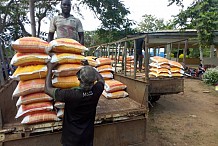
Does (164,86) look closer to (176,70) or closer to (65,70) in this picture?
(176,70)

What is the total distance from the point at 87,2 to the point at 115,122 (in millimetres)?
9970

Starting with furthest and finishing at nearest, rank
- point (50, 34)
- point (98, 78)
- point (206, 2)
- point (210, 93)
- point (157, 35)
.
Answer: point (157, 35), point (206, 2), point (210, 93), point (50, 34), point (98, 78)

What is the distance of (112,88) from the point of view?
3094mm

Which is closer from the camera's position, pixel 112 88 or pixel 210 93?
pixel 112 88

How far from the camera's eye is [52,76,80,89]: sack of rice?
2.21 metres

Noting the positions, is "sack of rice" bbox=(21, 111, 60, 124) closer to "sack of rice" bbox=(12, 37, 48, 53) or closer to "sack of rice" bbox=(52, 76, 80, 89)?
"sack of rice" bbox=(52, 76, 80, 89)

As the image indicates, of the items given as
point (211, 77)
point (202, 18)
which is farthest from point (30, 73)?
point (202, 18)

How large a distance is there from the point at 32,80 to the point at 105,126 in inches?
38.8

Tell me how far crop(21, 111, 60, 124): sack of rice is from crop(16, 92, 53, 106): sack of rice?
146mm

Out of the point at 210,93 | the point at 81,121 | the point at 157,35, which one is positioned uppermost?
the point at 157,35

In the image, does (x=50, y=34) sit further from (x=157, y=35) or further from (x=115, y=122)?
(x=157, y=35)

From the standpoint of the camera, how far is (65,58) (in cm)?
223

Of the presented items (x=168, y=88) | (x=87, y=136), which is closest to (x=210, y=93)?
(x=168, y=88)

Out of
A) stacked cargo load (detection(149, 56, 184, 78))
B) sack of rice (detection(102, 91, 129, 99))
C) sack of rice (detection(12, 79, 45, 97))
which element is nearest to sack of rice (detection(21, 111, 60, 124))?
sack of rice (detection(12, 79, 45, 97))
